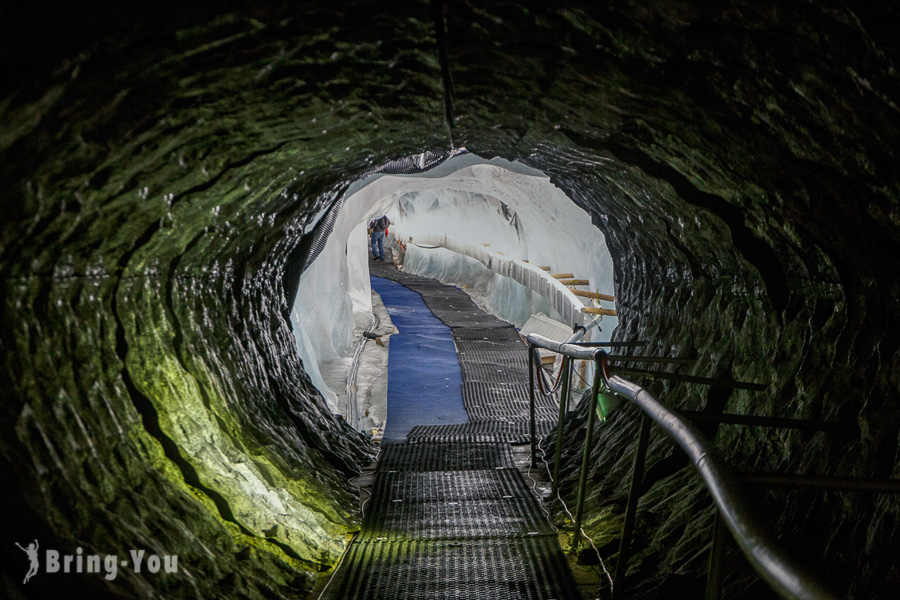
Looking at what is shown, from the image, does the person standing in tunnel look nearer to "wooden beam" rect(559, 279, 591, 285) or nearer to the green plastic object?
"wooden beam" rect(559, 279, 591, 285)

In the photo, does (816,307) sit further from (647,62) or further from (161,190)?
(161,190)

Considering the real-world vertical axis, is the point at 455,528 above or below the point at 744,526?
below

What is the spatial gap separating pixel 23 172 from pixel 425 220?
19.2 m

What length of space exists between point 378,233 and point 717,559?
22.7 m

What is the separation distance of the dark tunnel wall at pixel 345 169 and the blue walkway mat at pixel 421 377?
3266 mm

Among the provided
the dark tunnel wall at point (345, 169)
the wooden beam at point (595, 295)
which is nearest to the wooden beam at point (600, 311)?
the wooden beam at point (595, 295)

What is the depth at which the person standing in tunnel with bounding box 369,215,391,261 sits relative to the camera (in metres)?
22.1

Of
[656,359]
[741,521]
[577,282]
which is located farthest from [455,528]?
[577,282]

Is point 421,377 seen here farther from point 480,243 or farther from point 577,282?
point 480,243

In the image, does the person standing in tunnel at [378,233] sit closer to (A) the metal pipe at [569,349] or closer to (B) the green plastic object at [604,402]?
(A) the metal pipe at [569,349]

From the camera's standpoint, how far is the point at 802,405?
263cm

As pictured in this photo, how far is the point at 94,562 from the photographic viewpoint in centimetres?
189

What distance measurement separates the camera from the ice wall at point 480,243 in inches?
314

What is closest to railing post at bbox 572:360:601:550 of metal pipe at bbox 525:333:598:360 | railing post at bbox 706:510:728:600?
metal pipe at bbox 525:333:598:360
